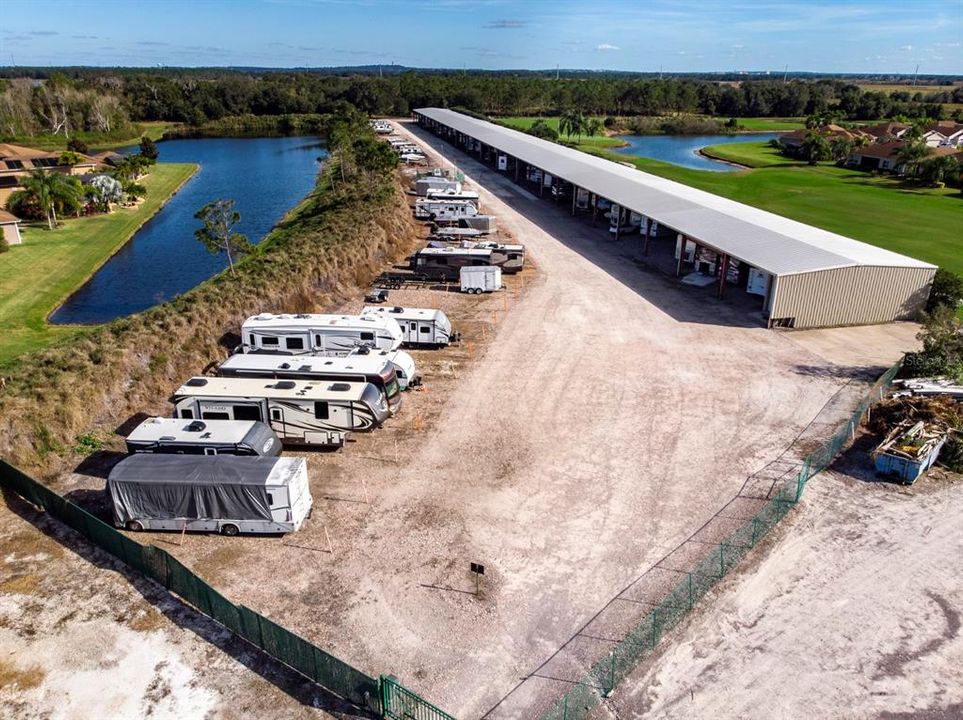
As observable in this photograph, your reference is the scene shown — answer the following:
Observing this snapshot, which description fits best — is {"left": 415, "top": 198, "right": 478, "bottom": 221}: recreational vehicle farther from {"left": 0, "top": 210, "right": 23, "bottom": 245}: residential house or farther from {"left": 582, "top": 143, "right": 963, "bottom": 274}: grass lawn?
{"left": 0, "top": 210, "right": 23, "bottom": 245}: residential house

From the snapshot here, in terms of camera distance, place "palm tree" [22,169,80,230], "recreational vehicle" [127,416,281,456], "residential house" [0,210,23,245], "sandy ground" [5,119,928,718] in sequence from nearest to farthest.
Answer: "sandy ground" [5,119,928,718] < "recreational vehicle" [127,416,281,456] < "residential house" [0,210,23,245] < "palm tree" [22,169,80,230]

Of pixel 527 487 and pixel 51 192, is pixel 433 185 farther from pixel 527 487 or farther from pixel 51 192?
pixel 527 487

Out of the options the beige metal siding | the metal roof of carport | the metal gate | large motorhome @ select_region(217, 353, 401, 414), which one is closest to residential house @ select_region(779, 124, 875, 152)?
the metal roof of carport

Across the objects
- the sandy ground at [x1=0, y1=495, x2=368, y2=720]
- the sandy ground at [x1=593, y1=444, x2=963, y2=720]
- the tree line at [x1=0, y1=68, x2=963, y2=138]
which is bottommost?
the sandy ground at [x1=0, y1=495, x2=368, y2=720]

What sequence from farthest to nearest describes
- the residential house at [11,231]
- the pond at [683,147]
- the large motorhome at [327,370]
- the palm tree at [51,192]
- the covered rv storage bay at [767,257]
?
the pond at [683,147]
the palm tree at [51,192]
the residential house at [11,231]
the covered rv storage bay at [767,257]
the large motorhome at [327,370]

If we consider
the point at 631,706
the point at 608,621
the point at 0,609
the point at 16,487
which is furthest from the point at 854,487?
the point at 16,487

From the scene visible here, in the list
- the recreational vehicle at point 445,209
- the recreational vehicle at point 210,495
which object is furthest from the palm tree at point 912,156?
the recreational vehicle at point 210,495

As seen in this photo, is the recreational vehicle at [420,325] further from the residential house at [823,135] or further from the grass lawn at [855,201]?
the residential house at [823,135]
